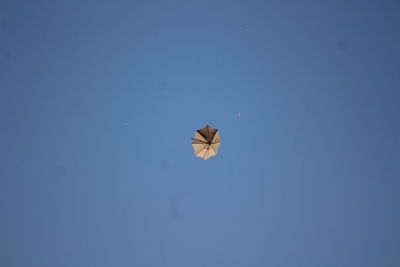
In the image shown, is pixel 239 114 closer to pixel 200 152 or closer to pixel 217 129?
pixel 217 129

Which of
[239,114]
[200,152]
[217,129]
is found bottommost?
[200,152]

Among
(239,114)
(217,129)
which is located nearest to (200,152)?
(217,129)

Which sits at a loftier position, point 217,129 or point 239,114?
point 239,114

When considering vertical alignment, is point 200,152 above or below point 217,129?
below
